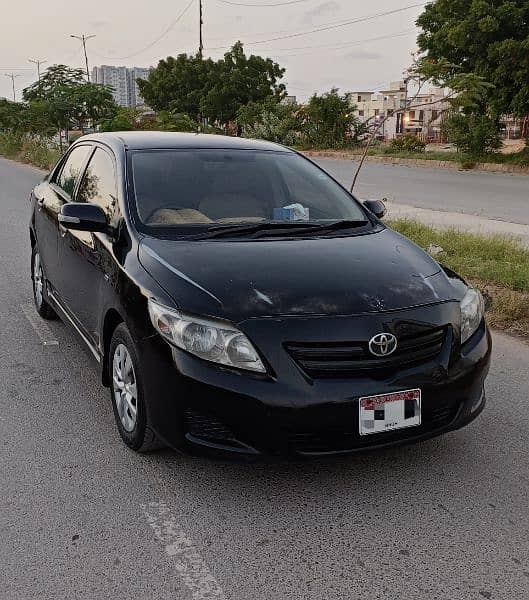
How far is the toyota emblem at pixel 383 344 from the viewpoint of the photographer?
9.71 feet

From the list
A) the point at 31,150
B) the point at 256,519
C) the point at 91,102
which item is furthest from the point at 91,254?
the point at 31,150

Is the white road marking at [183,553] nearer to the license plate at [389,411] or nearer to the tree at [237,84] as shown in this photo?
the license plate at [389,411]

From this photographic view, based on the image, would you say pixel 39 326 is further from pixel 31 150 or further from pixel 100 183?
pixel 31 150

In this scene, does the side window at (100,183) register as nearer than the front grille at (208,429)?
No

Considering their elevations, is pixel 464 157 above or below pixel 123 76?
below

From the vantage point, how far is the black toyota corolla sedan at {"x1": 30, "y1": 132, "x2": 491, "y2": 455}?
293 cm

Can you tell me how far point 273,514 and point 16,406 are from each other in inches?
74.7

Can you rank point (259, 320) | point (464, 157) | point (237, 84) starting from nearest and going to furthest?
point (259, 320) < point (464, 157) < point (237, 84)

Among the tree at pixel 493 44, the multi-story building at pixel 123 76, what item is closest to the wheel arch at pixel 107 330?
the tree at pixel 493 44

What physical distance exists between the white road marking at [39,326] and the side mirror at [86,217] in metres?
1.63

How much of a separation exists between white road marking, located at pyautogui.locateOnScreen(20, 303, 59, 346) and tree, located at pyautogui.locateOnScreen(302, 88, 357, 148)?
29.7 metres

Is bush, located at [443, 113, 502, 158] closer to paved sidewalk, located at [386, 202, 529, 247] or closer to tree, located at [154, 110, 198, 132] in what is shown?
tree, located at [154, 110, 198, 132]

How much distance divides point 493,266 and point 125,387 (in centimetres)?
460

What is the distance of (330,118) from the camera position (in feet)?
113
